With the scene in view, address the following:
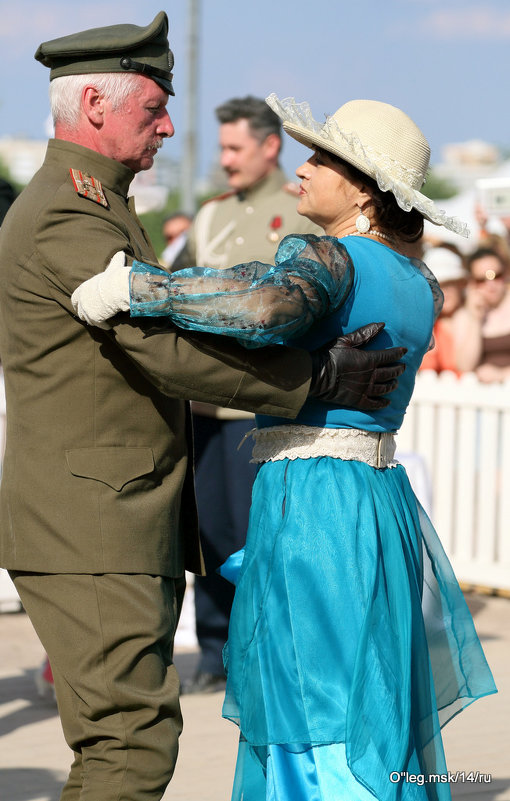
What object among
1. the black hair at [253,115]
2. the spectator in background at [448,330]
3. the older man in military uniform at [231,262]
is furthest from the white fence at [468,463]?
the black hair at [253,115]

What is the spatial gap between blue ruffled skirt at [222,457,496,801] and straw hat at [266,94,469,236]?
2.08 feet

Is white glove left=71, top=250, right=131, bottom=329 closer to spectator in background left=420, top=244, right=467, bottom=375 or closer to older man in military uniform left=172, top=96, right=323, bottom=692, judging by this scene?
older man in military uniform left=172, top=96, right=323, bottom=692

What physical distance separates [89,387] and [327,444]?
555 mm

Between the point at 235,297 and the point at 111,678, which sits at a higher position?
the point at 235,297

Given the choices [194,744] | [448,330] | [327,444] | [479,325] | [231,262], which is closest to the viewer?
[327,444]

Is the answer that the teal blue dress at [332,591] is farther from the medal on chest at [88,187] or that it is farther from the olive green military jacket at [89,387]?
the medal on chest at [88,187]

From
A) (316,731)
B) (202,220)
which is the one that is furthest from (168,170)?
(316,731)

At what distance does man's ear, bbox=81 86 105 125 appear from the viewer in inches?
108

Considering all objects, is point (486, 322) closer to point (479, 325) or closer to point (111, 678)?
point (479, 325)

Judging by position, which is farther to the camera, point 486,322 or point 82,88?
point 486,322

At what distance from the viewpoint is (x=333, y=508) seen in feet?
8.63

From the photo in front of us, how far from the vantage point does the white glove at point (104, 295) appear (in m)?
2.42

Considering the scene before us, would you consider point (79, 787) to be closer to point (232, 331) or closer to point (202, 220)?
point (232, 331)

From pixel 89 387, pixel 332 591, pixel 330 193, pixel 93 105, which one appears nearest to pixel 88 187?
A: pixel 93 105
